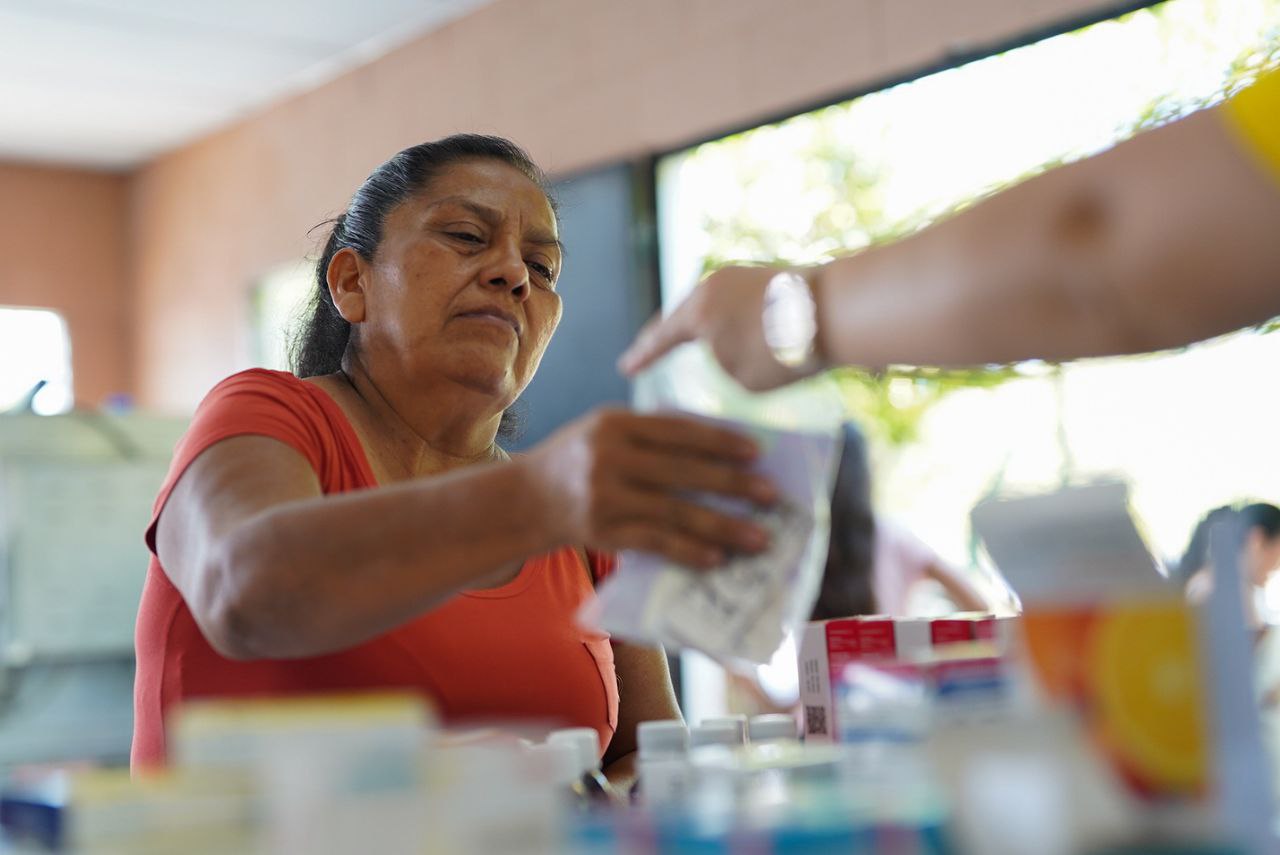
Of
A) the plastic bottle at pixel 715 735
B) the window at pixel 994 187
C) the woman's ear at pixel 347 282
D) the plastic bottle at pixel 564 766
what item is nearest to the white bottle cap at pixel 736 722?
the plastic bottle at pixel 715 735

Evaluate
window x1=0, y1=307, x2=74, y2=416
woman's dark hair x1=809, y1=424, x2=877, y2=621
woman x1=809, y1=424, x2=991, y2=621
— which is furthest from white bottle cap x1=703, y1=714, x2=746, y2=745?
window x1=0, y1=307, x2=74, y2=416

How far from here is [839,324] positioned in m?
0.72

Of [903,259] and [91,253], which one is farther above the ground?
[91,253]

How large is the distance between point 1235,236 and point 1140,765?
24 centimetres

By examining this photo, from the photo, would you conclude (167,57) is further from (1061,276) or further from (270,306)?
(1061,276)

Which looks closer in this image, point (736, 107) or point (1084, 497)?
point (1084, 497)

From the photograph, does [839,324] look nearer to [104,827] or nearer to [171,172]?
[104,827]

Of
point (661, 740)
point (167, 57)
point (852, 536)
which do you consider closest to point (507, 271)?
point (661, 740)

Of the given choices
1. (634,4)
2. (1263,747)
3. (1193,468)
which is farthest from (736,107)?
(1263,747)

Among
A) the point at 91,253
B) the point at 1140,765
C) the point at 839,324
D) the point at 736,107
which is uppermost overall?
the point at 91,253

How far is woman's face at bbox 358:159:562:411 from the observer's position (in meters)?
1.35

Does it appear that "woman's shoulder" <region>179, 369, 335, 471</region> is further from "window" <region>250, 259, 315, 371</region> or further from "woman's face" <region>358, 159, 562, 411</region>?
"window" <region>250, 259, 315, 371</region>

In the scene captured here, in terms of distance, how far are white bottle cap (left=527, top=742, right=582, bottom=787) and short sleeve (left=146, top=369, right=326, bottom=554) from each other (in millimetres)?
Result: 406

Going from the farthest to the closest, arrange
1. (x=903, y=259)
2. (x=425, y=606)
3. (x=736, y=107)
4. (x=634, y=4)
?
(x=634, y=4) → (x=736, y=107) → (x=425, y=606) → (x=903, y=259)
